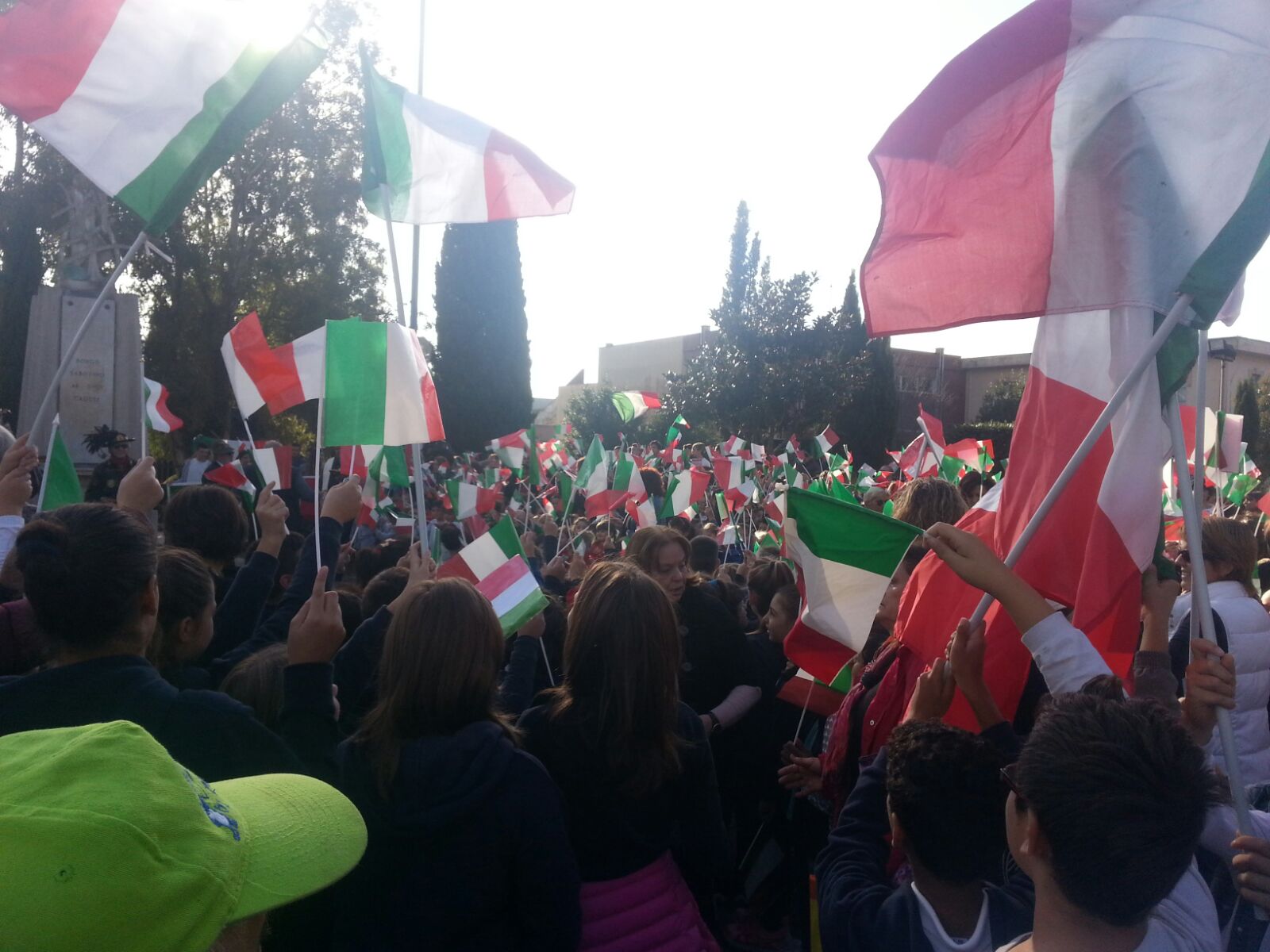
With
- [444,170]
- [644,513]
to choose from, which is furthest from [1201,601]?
[644,513]

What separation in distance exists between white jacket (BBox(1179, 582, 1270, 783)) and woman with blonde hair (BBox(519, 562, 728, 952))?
162 centimetres

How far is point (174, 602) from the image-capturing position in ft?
8.25

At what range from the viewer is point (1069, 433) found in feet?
9.00

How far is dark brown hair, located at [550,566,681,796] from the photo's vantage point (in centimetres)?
250

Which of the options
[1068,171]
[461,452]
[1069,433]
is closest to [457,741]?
[1069,433]

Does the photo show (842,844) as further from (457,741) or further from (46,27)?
(46,27)

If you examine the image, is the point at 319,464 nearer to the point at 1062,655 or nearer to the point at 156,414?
the point at 1062,655

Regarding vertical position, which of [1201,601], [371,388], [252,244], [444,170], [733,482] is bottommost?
[733,482]

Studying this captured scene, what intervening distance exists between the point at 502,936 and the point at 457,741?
0.44m

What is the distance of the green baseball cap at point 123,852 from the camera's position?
0.99m

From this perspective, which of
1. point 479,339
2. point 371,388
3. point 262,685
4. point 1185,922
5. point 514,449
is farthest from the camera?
point 479,339

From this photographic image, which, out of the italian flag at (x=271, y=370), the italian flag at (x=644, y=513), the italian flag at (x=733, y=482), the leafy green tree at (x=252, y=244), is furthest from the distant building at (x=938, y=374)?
the italian flag at (x=271, y=370)

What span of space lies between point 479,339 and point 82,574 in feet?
104

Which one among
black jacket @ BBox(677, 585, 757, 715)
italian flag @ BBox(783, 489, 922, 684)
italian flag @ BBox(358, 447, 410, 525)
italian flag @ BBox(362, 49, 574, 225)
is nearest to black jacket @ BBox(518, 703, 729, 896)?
italian flag @ BBox(783, 489, 922, 684)
